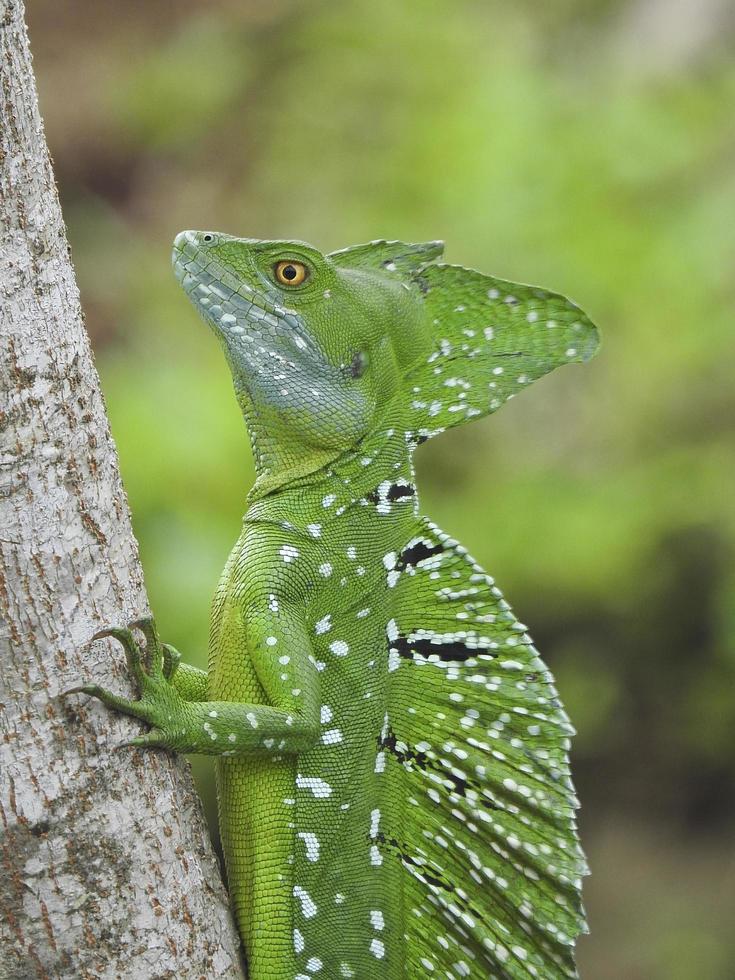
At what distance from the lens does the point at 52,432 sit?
2352 mm

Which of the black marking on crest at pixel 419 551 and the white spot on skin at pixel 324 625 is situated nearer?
the white spot on skin at pixel 324 625

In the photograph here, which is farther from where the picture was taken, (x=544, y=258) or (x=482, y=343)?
(x=544, y=258)

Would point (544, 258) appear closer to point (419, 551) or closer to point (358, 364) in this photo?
point (358, 364)

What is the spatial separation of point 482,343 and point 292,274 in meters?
0.61

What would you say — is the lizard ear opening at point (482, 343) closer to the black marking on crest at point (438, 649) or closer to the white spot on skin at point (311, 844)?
the black marking on crest at point (438, 649)

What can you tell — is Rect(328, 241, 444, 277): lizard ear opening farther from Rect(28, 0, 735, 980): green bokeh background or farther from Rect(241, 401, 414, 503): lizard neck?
Rect(28, 0, 735, 980): green bokeh background

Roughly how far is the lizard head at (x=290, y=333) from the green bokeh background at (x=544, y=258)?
8.30ft

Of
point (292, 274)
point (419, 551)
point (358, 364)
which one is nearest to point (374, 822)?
point (419, 551)

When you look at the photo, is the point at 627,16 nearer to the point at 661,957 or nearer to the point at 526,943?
the point at 661,957

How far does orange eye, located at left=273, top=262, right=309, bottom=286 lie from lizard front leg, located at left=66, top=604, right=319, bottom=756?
920mm

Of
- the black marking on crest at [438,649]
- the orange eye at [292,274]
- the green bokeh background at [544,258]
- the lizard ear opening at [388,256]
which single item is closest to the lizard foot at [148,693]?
the black marking on crest at [438,649]

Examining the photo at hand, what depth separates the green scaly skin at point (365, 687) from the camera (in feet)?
9.76

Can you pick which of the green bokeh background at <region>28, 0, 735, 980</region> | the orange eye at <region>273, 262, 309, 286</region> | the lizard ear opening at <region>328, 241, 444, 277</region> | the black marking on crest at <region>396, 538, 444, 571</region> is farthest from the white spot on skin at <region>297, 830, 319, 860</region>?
the green bokeh background at <region>28, 0, 735, 980</region>

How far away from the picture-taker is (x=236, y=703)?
2.81 m
